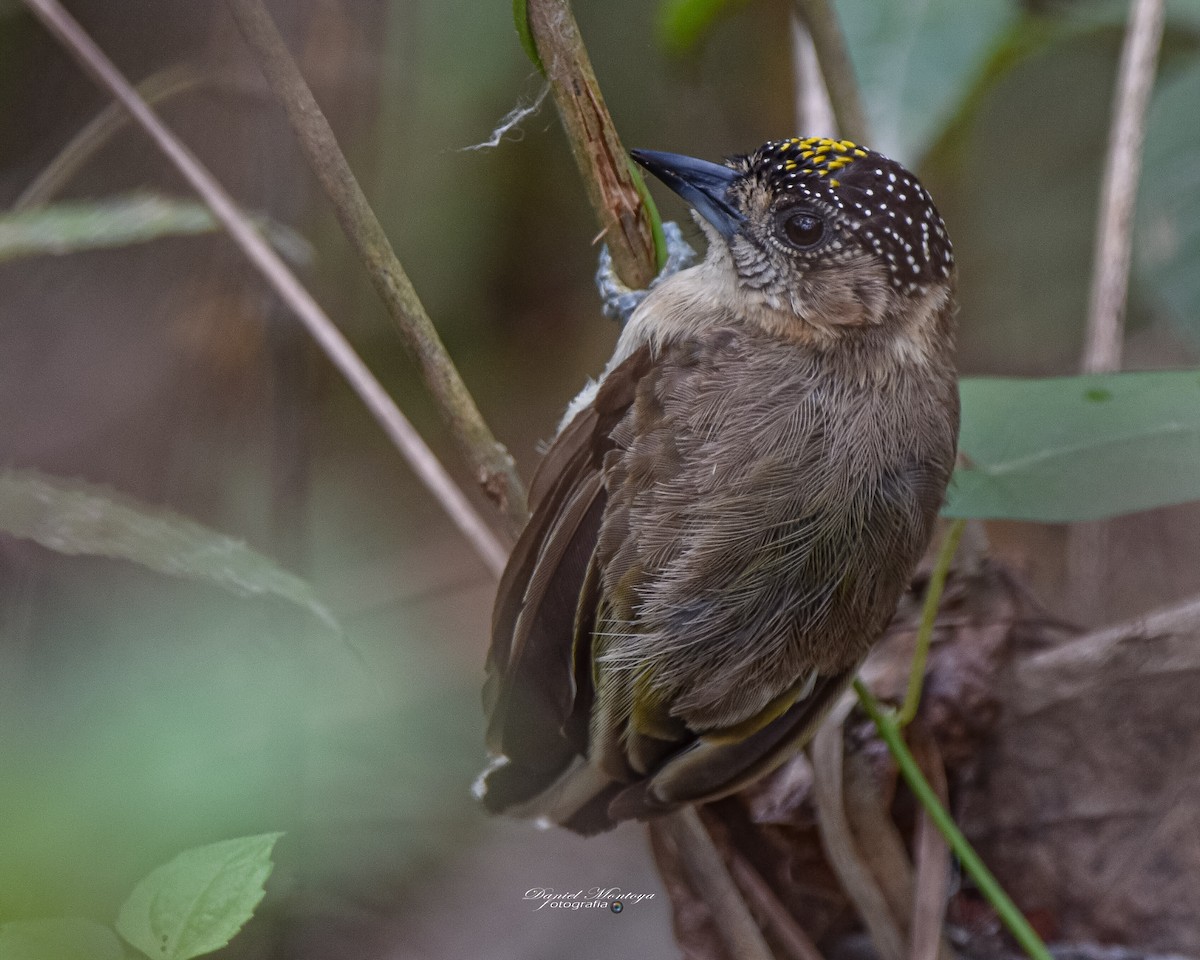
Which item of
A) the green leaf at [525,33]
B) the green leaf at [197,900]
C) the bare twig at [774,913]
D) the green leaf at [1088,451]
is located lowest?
the bare twig at [774,913]

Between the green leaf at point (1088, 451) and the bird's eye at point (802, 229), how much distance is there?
39cm

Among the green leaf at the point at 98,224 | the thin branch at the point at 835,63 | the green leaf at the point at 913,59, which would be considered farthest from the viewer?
the green leaf at the point at 913,59

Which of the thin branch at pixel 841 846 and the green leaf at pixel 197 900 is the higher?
the green leaf at pixel 197 900

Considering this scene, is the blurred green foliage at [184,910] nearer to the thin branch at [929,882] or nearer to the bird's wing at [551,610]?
the bird's wing at [551,610]

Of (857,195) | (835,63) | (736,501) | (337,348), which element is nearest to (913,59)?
(835,63)

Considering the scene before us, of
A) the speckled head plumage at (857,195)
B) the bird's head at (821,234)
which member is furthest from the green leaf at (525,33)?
the speckled head plumage at (857,195)

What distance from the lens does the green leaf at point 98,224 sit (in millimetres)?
1295

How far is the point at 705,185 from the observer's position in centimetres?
145

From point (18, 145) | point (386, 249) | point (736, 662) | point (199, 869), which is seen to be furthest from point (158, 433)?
point (736, 662)

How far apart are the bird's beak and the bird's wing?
0.21 metres

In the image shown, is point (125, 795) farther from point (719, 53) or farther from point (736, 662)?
point (719, 53)

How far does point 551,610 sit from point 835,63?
3.22 ft

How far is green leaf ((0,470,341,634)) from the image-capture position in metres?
1.18
